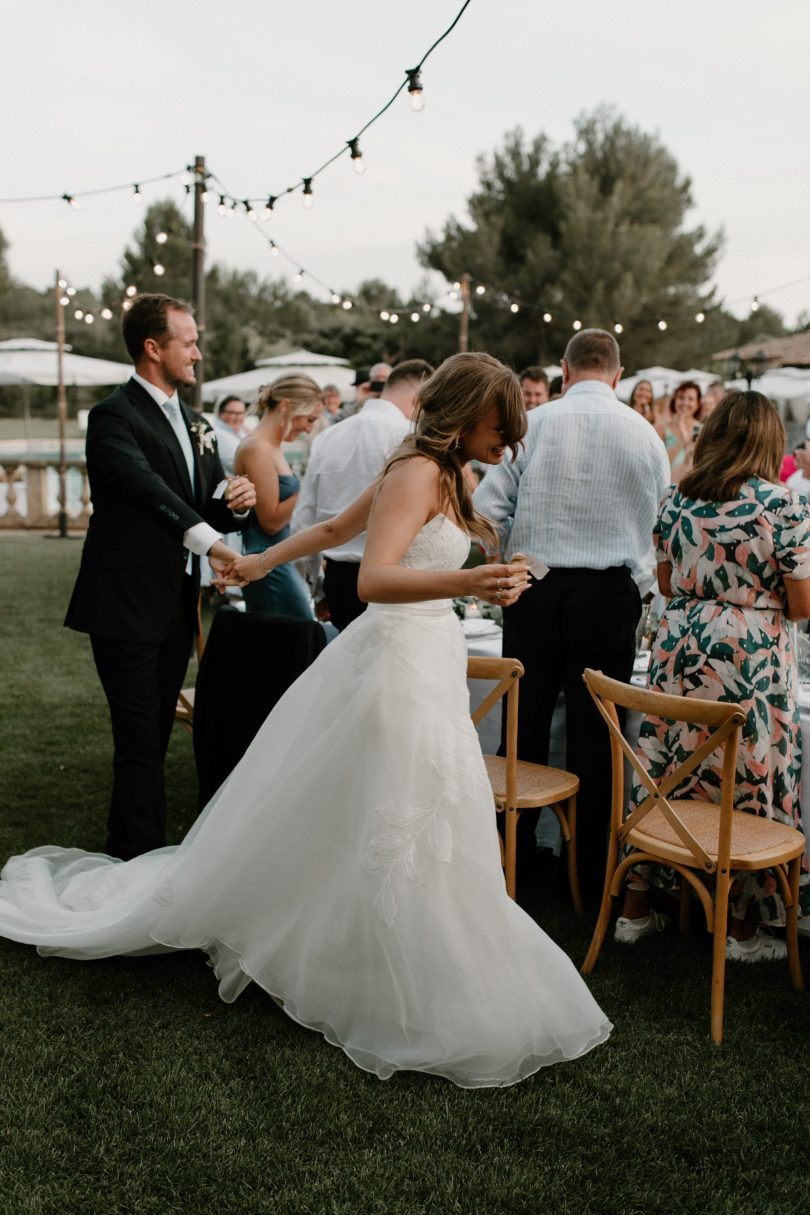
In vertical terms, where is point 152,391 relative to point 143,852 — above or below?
above

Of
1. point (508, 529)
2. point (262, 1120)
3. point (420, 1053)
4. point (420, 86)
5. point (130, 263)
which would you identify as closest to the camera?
point (262, 1120)

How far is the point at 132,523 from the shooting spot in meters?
3.63

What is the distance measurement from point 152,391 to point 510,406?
4.97ft

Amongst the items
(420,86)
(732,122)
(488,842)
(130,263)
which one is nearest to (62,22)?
(420,86)

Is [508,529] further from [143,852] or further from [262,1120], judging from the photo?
[262,1120]

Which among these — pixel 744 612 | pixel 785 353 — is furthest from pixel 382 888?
pixel 785 353

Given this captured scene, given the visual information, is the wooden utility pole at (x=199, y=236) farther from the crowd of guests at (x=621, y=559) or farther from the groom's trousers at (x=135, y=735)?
the groom's trousers at (x=135, y=735)

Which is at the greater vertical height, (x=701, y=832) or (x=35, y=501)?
(x=35, y=501)

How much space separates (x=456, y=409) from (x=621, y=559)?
50.3 inches

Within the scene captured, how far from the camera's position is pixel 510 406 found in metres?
2.71

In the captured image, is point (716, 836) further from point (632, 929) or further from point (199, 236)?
point (199, 236)

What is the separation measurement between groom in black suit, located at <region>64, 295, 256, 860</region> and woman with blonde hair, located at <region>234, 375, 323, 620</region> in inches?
26.4

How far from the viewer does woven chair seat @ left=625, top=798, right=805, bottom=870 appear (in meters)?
2.89

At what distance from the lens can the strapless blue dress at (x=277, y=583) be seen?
15.3 ft
